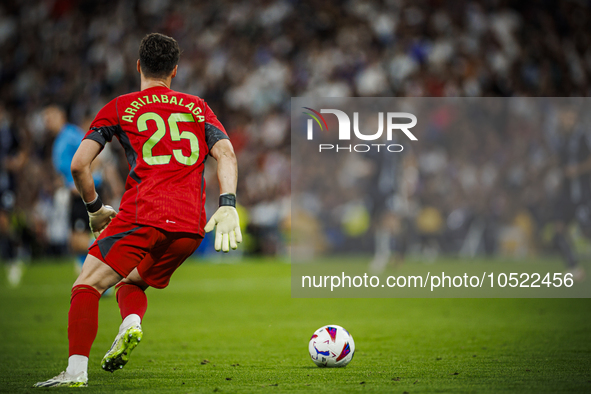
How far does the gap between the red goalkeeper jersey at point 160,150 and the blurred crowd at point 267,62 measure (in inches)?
568

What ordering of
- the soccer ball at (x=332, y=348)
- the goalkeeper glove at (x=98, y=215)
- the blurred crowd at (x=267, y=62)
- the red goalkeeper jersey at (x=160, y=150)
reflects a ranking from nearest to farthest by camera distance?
the red goalkeeper jersey at (x=160, y=150) < the goalkeeper glove at (x=98, y=215) < the soccer ball at (x=332, y=348) < the blurred crowd at (x=267, y=62)

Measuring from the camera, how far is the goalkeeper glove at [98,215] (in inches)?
163

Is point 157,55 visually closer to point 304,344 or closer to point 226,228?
point 226,228

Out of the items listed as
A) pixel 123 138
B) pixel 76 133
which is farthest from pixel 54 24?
pixel 123 138

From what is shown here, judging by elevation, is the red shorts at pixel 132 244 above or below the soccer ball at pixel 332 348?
above

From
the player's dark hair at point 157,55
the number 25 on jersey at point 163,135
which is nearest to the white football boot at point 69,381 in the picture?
the number 25 on jersey at point 163,135

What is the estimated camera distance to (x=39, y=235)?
20.9 metres

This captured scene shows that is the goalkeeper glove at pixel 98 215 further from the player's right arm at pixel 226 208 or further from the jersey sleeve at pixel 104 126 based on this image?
the player's right arm at pixel 226 208

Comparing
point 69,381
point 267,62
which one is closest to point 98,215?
point 69,381

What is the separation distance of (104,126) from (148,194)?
450mm

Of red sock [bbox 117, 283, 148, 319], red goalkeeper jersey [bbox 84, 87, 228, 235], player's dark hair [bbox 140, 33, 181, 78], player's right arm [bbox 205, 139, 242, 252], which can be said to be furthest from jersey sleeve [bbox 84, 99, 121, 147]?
red sock [bbox 117, 283, 148, 319]

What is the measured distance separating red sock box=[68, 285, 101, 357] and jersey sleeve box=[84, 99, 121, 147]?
2.72ft

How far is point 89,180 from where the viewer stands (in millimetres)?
4027

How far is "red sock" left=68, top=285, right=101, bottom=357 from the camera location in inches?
154
